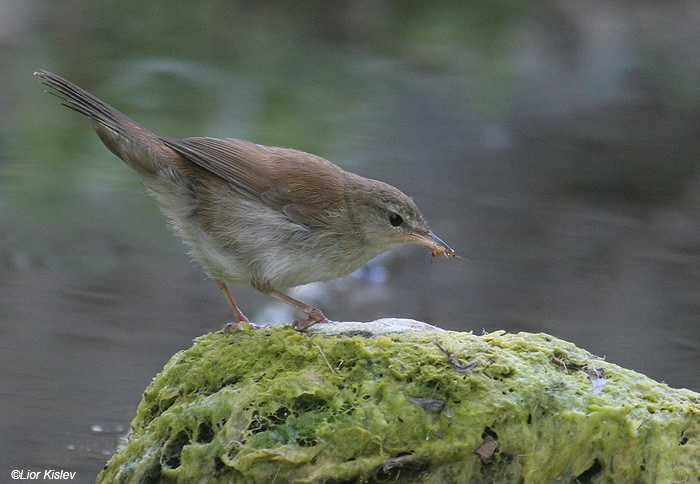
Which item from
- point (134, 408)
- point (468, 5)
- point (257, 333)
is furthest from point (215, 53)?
point (257, 333)

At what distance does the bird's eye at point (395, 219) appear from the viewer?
13.9 ft

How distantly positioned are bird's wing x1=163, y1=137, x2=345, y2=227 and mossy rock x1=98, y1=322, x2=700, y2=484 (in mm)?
772

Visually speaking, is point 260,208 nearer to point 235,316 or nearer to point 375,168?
point 235,316

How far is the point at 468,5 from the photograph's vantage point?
1318 cm

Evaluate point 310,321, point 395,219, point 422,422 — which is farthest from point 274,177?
point 422,422

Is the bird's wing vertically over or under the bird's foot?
over

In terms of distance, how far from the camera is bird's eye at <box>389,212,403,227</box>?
423cm

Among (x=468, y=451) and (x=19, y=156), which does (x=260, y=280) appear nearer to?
(x=468, y=451)

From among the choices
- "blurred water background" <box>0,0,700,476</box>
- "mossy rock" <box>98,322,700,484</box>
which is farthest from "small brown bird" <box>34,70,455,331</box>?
"blurred water background" <box>0,0,700,476</box>

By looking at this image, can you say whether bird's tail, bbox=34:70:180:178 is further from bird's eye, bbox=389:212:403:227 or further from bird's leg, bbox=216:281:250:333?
bird's eye, bbox=389:212:403:227

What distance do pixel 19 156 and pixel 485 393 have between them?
7.01 meters

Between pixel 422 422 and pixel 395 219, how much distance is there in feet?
4.00

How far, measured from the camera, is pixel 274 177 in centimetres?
423

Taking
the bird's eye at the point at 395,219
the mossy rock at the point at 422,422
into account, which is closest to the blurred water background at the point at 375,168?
the mossy rock at the point at 422,422
